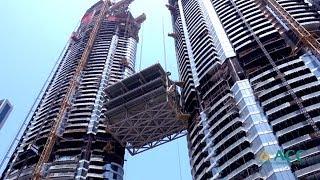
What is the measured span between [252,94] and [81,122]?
41.9 m

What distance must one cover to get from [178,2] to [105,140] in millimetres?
60999

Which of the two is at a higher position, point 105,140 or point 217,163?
point 105,140

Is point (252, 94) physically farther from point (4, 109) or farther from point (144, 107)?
point (4, 109)

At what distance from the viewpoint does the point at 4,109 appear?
253 ft

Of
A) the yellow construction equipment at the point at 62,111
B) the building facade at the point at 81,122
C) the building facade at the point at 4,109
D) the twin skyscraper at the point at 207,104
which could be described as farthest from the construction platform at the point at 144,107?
the building facade at the point at 4,109

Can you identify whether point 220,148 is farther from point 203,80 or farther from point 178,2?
point 178,2

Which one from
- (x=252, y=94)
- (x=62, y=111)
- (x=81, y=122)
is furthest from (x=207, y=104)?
(x=62, y=111)

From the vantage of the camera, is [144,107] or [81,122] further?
[81,122]

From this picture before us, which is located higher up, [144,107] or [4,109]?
[144,107]

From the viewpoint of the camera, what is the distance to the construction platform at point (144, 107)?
89.4 meters

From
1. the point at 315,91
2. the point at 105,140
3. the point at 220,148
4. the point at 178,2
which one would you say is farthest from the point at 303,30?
the point at 178,2

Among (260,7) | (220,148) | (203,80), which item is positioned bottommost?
(220,148)

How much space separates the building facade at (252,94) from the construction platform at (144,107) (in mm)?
4673

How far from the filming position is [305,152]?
200ft
